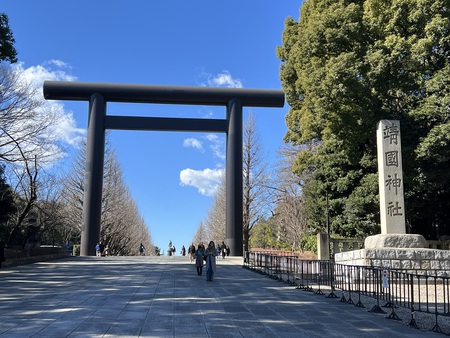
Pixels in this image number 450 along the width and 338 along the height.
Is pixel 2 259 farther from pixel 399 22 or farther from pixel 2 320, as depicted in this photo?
pixel 399 22

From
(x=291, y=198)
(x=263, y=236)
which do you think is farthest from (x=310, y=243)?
(x=263, y=236)

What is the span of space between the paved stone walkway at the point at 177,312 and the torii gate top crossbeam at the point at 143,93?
17523 millimetres

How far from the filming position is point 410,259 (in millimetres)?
13625

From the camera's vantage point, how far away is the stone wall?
13469 mm

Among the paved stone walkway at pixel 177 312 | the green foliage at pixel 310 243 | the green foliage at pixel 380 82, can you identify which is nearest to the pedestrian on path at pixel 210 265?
the paved stone walkway at pixel 177 312

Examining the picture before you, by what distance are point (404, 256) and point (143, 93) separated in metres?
20.2

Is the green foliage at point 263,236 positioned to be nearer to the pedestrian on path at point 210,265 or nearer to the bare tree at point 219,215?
the bare tree at point 219,215

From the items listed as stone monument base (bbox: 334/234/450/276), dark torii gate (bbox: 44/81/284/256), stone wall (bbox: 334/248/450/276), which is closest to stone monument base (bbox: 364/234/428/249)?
stone monument base (bbox: 334/234/450/276)

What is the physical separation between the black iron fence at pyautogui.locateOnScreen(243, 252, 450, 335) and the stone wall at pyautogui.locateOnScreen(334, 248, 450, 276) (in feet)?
1.14

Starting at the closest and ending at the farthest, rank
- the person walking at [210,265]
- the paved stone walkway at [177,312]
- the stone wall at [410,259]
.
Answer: the paved stone walkway at [177,312]
the stone wall at [410,259]
the person walking at [210,265]

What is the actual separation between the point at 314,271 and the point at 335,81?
740cm

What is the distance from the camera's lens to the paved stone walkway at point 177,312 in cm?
673

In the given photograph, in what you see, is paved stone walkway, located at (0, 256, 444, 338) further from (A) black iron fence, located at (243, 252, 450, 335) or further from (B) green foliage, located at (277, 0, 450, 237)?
(B) green foliage, located at (277, 0, 450, 237)

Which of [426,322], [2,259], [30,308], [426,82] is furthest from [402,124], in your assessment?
[2,259]
